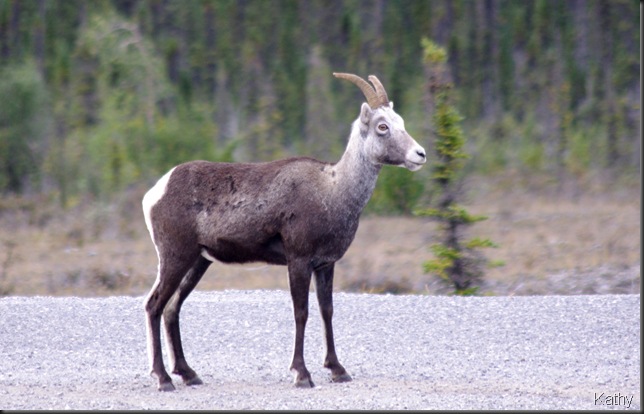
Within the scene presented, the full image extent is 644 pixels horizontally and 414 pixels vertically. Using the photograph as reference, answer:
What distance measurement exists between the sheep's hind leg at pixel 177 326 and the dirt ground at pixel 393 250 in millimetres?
7501

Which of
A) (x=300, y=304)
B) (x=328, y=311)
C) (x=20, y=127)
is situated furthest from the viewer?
(x=20, y=127)

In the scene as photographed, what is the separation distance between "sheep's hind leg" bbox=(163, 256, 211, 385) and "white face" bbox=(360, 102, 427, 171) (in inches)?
78.9

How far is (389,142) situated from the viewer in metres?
9.60

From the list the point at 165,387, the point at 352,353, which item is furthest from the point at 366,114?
the point at 165,387

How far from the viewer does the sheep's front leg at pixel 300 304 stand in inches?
371

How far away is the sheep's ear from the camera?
9.63 m

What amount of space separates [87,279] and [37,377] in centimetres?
1163

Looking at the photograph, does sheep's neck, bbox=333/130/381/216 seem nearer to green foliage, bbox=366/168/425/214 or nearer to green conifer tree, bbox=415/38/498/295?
green conifer tree, bbox=415/38/498/295

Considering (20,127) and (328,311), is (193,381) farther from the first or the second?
(20,127)

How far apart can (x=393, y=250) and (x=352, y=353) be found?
14559 millimetres

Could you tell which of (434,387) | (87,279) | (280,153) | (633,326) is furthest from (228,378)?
(280,153)

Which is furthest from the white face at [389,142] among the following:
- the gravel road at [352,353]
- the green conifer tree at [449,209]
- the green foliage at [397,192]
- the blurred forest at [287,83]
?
the blurred forest at [287,83]

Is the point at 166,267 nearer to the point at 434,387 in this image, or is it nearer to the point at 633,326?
the point at 434,387

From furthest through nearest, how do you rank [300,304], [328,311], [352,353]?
[352,353], [328,311], [300,304]
